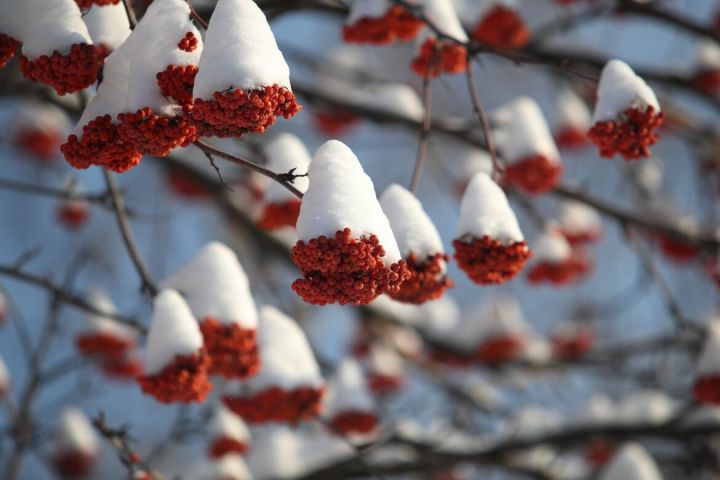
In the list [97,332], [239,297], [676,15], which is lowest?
[239,297]

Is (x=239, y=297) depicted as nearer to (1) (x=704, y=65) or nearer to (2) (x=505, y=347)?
(2) (x=505, y=347)

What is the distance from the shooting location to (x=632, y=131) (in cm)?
244

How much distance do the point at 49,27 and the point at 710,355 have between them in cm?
326

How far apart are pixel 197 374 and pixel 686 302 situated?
10711 mm

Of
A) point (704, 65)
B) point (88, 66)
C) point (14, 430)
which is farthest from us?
point (704, 65)

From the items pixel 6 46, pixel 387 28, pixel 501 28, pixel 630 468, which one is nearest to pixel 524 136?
pixel 501 28

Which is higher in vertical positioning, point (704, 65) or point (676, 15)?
point (704, 65)

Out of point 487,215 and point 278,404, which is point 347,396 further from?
point 487,215

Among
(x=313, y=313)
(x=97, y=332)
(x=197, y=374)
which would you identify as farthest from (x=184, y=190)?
(x=197, y=374)

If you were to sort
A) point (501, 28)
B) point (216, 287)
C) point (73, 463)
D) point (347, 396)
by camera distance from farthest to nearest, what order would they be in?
point (73, 463), point (347, 396), point (501, 28), point (216, 287)

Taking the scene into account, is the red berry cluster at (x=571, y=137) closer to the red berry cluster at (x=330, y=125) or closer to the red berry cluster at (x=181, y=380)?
the red berry cluster at (x=330, y=125)

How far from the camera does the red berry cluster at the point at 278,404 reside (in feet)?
10.8

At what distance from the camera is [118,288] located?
8750 mm

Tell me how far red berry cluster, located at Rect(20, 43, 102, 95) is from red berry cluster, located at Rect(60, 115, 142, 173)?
0.15 metres
